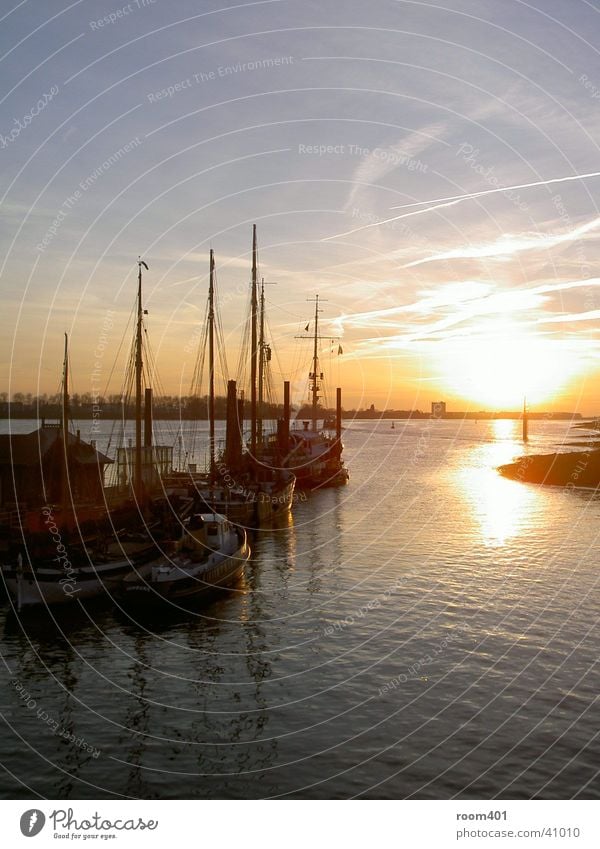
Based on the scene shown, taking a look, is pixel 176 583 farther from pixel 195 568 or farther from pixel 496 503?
pixel 496 503

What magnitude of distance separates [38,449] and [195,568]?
17.6 metres

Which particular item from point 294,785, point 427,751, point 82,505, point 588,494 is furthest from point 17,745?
point 588,494

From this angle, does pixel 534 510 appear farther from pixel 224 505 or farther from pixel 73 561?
pixel 73 561

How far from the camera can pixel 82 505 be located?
45750mm

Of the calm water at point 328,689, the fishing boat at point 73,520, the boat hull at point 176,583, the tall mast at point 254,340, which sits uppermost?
the tall mast at point 254,340

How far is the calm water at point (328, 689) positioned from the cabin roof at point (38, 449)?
44.4 ft

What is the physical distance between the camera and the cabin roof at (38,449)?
46250 millimetres

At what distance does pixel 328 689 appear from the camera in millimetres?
24797

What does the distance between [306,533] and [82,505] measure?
67.7 ft

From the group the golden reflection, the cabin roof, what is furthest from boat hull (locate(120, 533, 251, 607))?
the golden reflection

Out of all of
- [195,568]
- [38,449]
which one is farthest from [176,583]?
[38,449]

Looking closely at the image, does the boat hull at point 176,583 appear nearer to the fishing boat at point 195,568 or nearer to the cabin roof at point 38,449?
the fishing boat at point 195,568

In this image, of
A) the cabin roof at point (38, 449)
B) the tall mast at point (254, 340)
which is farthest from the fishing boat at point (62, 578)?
the tall mast at point (254, 340)

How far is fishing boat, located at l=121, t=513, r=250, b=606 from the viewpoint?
33.2m
